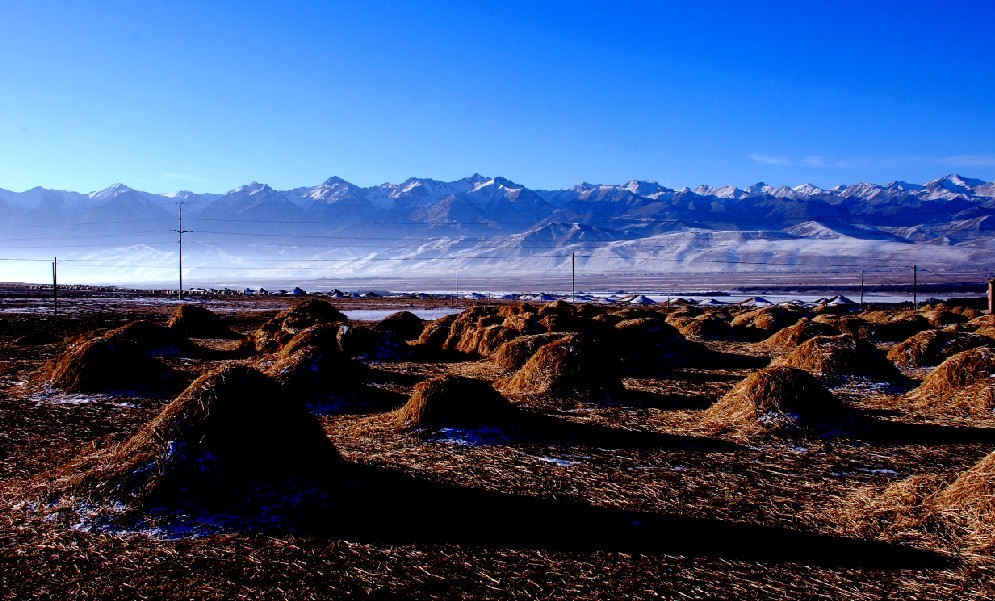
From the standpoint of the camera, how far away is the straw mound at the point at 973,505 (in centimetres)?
572

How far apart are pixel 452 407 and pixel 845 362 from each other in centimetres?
944

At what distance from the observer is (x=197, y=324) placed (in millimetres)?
27234

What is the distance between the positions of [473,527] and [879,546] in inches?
132

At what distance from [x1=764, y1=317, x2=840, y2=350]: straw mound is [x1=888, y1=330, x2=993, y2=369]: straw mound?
145 inches

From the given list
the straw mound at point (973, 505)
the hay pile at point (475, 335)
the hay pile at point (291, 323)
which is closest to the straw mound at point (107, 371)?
the hay pile at point (291, 323)

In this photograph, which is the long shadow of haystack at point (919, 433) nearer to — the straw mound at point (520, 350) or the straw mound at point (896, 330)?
the straw mound at point (520, 350)

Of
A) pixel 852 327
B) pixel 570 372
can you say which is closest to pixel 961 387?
pixel 570 372

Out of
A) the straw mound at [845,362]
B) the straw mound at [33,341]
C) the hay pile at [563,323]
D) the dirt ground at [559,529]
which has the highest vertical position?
the hay pile at [563,323]

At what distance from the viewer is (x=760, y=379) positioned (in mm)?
10734

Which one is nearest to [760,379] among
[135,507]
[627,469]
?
[627,469]

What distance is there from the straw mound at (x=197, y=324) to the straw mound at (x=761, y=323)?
19.4 m

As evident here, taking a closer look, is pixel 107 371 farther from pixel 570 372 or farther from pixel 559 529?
pixel 559 529

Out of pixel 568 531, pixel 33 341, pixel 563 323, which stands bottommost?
pixel 568 531

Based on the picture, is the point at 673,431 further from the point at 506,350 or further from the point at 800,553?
the point at 506,350
